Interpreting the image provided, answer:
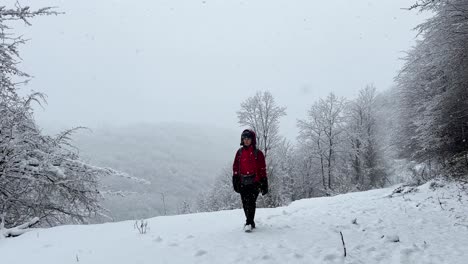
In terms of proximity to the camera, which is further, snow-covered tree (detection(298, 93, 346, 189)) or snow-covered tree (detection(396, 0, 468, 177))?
snow-covered tree (detection(298, 93, 346, 189))

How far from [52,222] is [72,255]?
4.92 meters

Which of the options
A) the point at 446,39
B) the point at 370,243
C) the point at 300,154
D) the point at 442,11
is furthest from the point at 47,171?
the point at 300,154

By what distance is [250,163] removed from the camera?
22.7 ft

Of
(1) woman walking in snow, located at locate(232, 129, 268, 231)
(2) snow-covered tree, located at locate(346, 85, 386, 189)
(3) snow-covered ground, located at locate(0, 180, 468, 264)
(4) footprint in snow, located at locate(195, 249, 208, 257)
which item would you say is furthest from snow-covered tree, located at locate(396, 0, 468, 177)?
(2) snow-covered tree, located at locate(346, 85, 386, 189)

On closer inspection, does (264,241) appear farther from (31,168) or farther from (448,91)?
(448,91)

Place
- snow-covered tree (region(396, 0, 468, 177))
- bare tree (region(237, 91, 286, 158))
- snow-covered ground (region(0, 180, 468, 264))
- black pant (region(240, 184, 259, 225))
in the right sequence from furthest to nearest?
1. bare tree (region(237, 91, 286, 158))
2. snow-covered tree (region(396, 0, 468, 177))
3. black pant (region(240, 184, 259, 225))
4. snow-covered ground (region(0, 180, 468, 264))

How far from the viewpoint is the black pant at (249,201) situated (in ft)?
22.3

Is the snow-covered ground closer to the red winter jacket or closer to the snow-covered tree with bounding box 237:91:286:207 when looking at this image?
the red winter jacket

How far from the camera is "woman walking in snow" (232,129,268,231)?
22.5 feet

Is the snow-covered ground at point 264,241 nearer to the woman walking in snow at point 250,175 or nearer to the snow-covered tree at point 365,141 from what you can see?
the woman walking in snow at point 250,175

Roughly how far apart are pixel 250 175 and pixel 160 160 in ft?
354

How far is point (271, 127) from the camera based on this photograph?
26.8 metres

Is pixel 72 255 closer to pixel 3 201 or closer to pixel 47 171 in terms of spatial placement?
pixel 47 171

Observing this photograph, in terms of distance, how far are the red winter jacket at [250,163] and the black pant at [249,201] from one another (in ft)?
0.70
